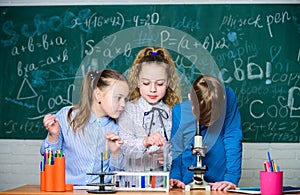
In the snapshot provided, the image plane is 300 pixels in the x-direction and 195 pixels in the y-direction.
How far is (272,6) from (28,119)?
6.83 ft

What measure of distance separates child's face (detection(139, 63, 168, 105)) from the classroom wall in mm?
1236

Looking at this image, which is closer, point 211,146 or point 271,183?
point 271,183

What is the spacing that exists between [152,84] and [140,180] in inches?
26.1

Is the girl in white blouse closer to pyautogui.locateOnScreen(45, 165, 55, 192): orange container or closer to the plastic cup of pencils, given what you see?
pyautogui.locateOnScreen(45, 165, 55, 192): orange container

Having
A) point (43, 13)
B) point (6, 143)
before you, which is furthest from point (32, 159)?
point (43, 13)

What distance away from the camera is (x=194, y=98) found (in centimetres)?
350

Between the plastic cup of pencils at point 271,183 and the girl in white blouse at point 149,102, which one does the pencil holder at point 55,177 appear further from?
the plastic cup of pencils at point 271,183

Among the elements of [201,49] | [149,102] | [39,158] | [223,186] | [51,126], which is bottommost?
[223,186]

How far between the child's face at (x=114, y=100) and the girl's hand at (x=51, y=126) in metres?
0.35

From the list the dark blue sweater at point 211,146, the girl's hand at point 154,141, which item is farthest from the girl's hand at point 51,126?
the dark blue sweater at point 211,146

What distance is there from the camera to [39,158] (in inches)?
185

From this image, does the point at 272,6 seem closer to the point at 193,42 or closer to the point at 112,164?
the point at 193,42

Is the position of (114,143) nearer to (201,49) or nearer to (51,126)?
(51,126)

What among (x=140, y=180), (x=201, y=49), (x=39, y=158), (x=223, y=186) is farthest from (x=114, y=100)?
(x=39, y=158)
